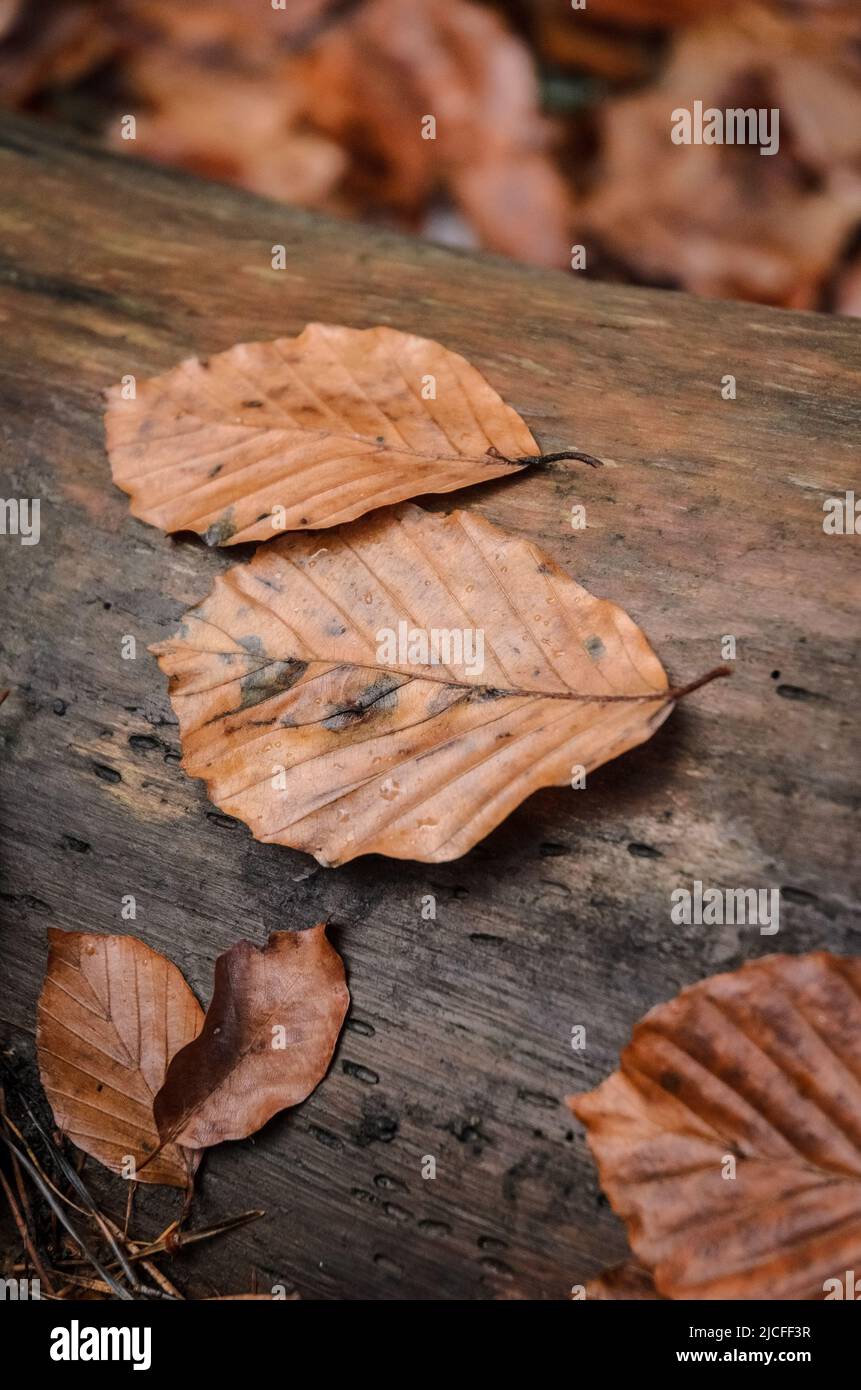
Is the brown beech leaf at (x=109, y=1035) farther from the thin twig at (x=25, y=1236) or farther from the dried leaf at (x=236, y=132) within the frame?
the dried leaf at (x=236, y=132)

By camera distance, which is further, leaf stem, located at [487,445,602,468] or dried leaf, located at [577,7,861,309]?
dried leaf, located at [577,7,861,309]

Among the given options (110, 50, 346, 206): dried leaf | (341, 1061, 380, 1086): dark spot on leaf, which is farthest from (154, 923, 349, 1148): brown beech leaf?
(110, 50, 346, 206): dried leaf

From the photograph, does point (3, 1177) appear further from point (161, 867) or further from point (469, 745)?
point (469, 745)

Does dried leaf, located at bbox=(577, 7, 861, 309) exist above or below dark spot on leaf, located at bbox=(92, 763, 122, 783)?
above

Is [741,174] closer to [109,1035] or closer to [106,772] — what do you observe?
[106,772]

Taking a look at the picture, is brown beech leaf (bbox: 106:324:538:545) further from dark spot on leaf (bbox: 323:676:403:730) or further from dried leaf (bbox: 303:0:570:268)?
dried leaf (bbox: 303:0:570:268)
